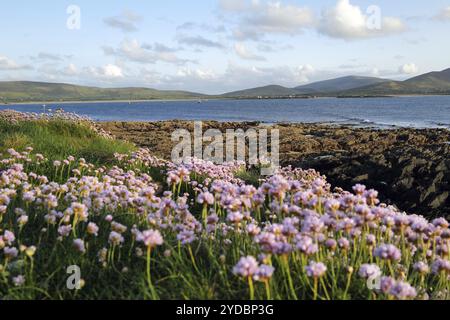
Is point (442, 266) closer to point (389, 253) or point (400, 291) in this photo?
point (389, 253)

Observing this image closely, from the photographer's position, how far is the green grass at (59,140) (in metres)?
11.8

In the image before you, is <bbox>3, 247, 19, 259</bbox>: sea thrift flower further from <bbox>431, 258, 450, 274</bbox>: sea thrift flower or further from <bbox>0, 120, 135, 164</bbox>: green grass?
<bbox>0, 120, 135, 164</bbox>: green grass

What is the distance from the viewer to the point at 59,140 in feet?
44.1

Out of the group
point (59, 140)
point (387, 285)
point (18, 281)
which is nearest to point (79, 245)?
point (18, 281)

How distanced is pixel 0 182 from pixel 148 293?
390 cm

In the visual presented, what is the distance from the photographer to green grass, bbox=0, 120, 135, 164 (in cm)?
1182

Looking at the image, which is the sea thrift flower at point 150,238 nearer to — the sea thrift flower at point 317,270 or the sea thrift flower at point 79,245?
the sea thrift flower at point 79,245

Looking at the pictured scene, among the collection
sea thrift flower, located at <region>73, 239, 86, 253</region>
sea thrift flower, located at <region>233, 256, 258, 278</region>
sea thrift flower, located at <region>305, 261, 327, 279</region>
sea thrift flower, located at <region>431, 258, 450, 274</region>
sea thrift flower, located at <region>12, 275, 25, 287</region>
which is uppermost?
sea thrift flower, located at <region>233, 256, 258, 278</region>

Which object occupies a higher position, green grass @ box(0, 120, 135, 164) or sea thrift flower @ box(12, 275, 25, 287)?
green grass @ box(0, 120, 135, 164)

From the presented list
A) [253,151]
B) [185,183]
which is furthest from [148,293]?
[253,151]

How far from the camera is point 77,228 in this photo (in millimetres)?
5176

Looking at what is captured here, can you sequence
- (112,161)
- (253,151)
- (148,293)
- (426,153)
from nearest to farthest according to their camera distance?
(148,293) → (112,161) → (426,153) → (253,151)

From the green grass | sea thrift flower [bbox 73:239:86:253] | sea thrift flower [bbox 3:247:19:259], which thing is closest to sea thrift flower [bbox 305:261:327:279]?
sea thrift flower [bbox 73:239:86:253]
